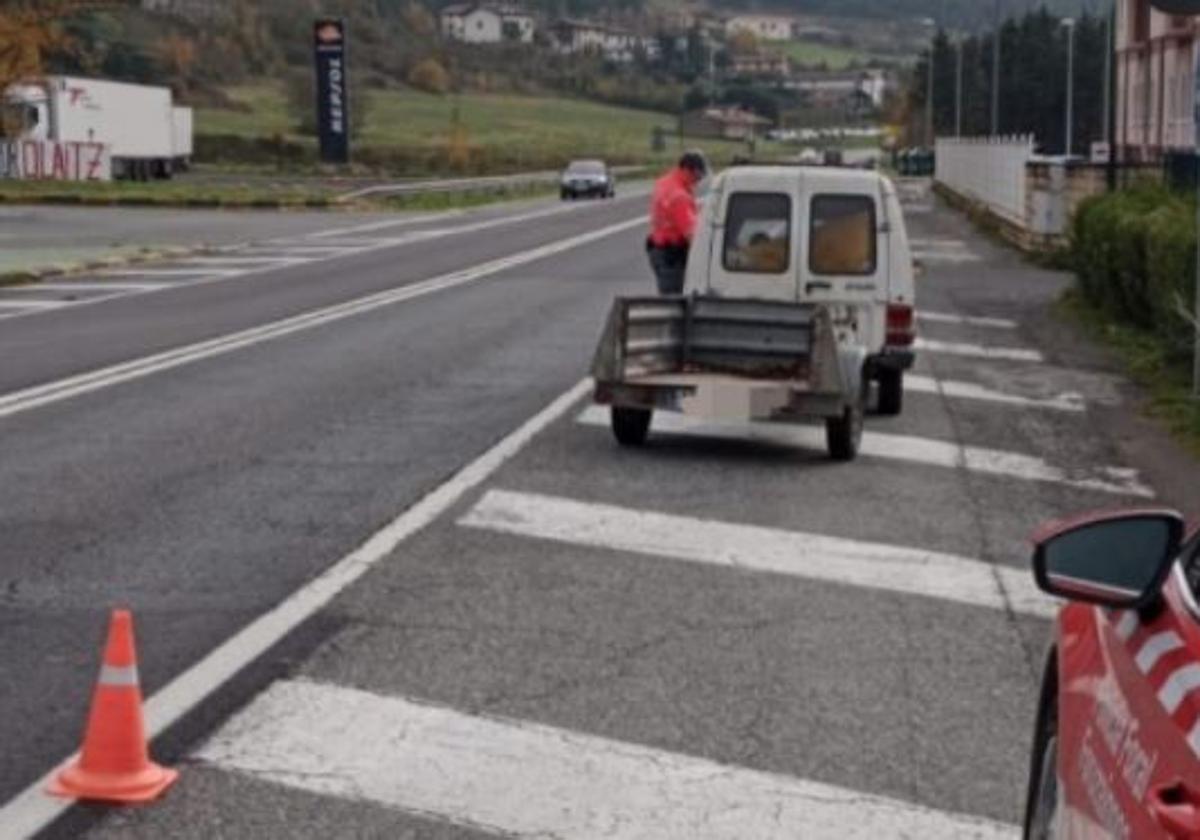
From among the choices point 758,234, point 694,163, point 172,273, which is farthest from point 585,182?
point 758,234

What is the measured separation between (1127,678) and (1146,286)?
18.9 m

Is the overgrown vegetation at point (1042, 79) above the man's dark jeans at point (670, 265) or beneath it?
above

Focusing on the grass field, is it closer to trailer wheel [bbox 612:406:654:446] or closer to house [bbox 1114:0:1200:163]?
house [bbox 1114:0:1200:163]

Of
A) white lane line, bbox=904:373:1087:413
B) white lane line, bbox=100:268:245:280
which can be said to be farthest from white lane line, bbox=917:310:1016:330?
white lane line, bbox=100:268:245:280

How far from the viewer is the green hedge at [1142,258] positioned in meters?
19.5

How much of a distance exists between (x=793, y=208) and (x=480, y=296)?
13.7 m

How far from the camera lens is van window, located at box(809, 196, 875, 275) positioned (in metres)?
16.3

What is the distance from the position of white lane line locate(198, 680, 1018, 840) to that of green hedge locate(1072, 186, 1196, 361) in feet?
39.9

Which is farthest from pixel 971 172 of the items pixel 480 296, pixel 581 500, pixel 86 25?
pixel 86 25

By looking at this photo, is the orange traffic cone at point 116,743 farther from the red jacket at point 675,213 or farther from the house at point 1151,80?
the house at point 1151,80

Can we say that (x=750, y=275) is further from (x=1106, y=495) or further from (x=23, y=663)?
(x=23, y=663)

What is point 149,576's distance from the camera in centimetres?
1036

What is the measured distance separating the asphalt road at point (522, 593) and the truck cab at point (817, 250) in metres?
0.82

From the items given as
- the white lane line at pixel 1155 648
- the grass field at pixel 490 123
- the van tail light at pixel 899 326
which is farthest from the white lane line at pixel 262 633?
the grass field at pixel 490 123
